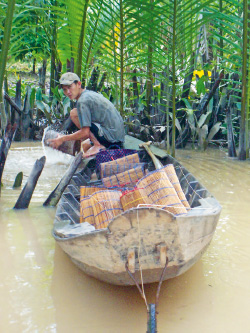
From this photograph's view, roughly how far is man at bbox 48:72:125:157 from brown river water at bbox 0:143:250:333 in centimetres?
142

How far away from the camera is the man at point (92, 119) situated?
14.4 feet

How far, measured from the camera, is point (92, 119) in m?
4.68

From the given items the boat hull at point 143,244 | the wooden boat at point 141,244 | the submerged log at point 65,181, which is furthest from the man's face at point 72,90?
the boat hull at point 143,244

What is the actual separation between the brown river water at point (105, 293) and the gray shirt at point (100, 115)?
149 cm

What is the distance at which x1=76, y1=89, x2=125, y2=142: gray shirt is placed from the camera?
4.39m

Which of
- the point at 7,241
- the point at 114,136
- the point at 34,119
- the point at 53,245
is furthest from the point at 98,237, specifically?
the point at 34,119

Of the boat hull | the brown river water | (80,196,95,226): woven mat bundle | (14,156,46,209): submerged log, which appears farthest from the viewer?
(14,156,46,209): submerged log

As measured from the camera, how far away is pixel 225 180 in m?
4.74

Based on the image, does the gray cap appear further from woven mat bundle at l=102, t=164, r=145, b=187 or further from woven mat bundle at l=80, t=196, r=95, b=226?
woven mat bundle at l=80, t=196, r=95, b=226

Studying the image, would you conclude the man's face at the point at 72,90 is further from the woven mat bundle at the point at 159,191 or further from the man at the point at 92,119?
the woven mat bundle at the point at 159,191

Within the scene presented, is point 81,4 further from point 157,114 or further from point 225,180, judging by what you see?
point 225,180

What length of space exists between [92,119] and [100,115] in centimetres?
11

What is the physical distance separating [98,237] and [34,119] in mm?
6905

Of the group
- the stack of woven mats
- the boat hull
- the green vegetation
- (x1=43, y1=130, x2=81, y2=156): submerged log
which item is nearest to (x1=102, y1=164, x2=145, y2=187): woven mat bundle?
the stack of woven mats
